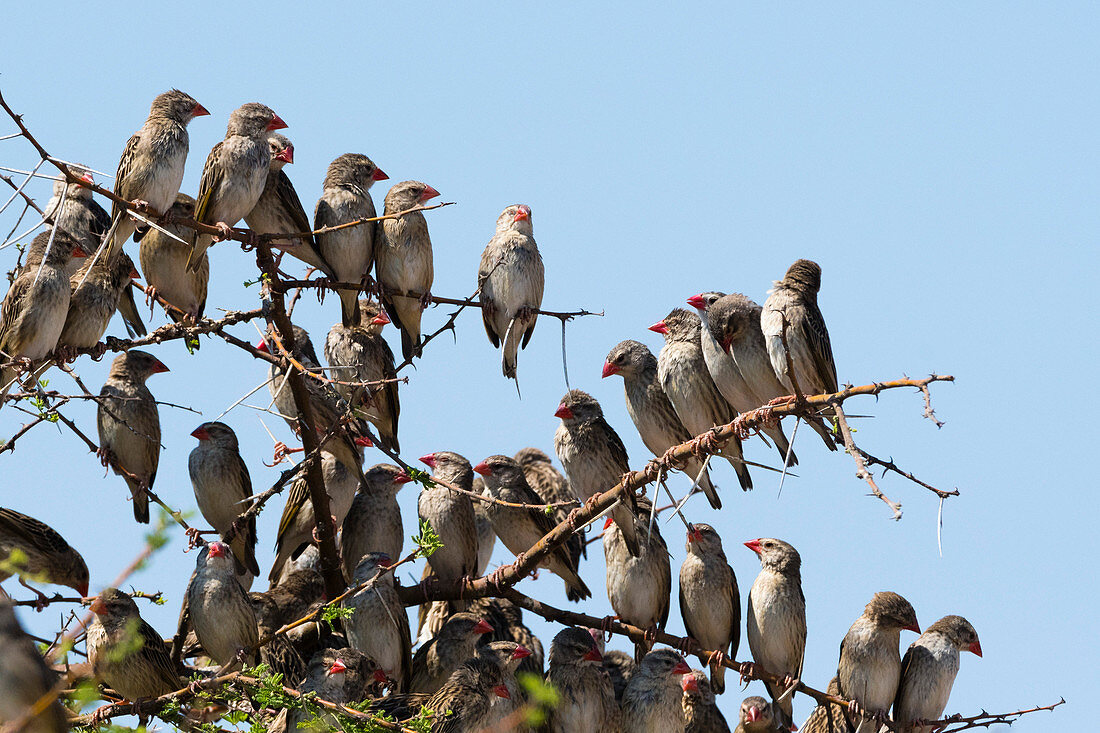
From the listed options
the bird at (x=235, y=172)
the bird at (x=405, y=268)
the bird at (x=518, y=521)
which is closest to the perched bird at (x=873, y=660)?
the bird at (x=518, y=521)

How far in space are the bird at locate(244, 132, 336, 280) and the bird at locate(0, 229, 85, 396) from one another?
52.0 inches

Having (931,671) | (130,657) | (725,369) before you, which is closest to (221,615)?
(130,657)

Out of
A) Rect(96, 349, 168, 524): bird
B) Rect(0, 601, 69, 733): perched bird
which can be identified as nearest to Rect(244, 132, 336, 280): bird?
Rect(96, 349, 168, 524): bird

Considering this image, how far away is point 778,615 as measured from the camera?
334 inches

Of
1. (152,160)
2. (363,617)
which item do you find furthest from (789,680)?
(152,160)

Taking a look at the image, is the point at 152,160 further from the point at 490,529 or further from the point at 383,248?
the point at 490,529

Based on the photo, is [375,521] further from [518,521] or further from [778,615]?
[778,615]

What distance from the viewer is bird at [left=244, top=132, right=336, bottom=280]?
9.04 meters

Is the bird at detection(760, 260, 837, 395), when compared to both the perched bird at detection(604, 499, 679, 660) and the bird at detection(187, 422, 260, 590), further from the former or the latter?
the bird at detection(187, 422, 260, 590)

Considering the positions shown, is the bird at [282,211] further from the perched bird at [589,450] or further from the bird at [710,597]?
the bird at [710,597]

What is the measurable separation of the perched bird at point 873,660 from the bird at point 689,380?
128 centimetres

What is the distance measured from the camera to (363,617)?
8.97m

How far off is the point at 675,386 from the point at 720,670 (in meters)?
2.00

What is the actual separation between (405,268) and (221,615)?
2768 mm
